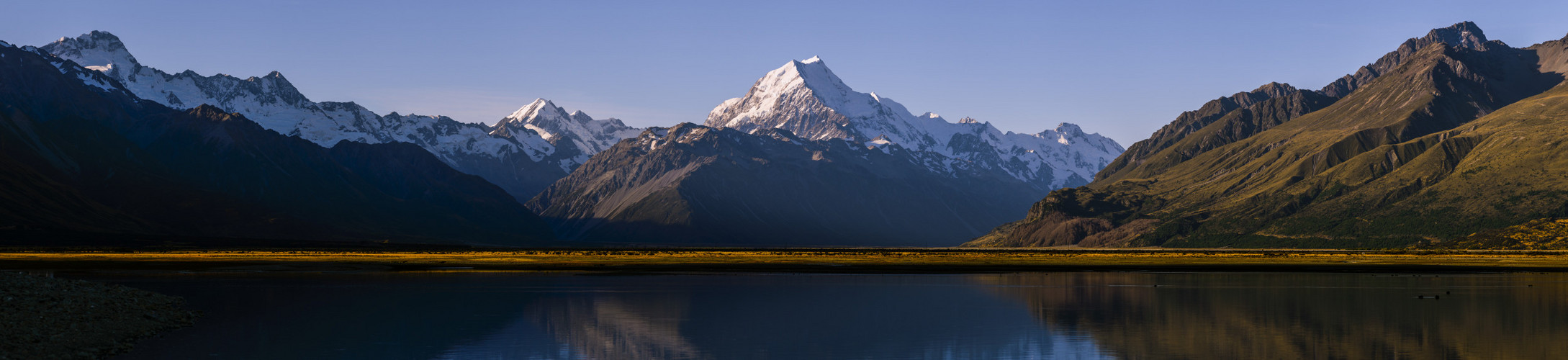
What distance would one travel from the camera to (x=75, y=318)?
59.7 meters

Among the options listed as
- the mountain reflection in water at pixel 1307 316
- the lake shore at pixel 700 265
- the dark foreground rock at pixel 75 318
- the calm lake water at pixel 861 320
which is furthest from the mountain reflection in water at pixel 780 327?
the lake shore at pixel 700 265

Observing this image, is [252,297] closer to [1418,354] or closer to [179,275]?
[179,275]

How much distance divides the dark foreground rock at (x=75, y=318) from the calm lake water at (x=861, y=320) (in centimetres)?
206

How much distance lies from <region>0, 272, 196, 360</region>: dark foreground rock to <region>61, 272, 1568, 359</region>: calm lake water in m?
2.06

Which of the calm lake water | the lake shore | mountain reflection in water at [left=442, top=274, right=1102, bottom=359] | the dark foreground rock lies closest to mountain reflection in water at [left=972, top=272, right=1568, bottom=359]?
the calm lake water

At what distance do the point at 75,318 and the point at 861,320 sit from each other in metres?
43.9

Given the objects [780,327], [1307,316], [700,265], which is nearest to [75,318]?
[780,327]

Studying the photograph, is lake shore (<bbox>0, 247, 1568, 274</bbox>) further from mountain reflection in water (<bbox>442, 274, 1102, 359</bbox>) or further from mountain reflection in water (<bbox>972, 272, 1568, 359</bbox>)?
mountain reflection in water (<bbox>442, 274, 1102, 359</bbox>)

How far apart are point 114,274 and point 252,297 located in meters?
52.8

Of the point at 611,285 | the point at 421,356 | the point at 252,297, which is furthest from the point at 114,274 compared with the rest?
the point at 421,356

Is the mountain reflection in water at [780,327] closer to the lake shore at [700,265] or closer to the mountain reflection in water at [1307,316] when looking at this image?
the mountain reflection in water at [1307,316]

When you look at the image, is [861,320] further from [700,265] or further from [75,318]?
[700,265]

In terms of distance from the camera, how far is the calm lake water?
176ft

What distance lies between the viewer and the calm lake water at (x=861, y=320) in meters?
53.8
